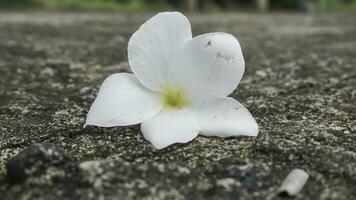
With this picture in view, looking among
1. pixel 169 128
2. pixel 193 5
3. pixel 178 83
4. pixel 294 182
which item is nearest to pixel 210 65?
pixel 178 83

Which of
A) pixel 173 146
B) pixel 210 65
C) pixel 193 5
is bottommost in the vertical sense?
pixel 193 5

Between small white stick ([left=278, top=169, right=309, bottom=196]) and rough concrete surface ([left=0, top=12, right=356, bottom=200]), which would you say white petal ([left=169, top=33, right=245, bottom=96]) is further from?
small white stick ([left=278, top=169, right=309, bottom=196])

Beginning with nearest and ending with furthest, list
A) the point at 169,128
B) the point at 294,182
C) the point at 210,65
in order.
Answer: the point at 294,182
the point at 169,128
the point at 210,65

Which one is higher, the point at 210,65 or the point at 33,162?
the point at 210,65

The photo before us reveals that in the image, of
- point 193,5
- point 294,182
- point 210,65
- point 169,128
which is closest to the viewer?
point 294,182

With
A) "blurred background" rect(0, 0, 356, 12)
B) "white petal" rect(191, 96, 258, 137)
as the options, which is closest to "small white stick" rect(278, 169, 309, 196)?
"white petal" rect(191, 96, 258, 137)

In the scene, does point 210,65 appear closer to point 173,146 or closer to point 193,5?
point 173,146

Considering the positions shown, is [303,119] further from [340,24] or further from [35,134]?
[340,24]

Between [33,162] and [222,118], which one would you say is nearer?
[33,162]
